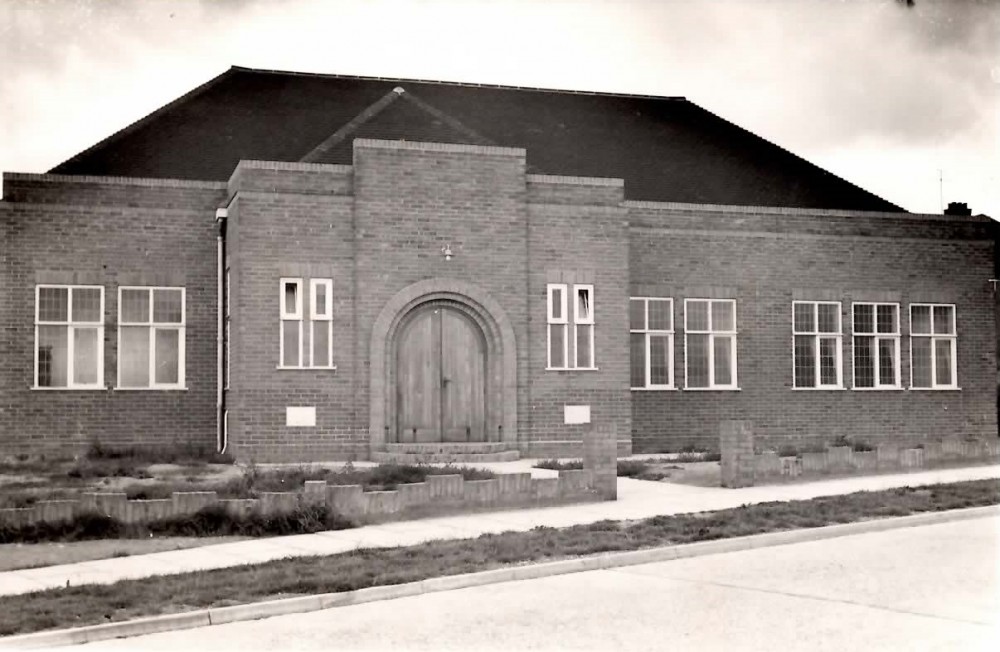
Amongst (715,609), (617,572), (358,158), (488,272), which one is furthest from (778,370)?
(715,609)

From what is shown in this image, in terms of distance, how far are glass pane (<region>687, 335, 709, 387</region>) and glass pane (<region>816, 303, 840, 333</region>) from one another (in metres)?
3.18

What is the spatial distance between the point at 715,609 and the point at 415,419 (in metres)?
14.4

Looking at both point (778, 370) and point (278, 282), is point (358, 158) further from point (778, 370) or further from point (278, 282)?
point (778, 370)

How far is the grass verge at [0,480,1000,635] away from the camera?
9.33 meters

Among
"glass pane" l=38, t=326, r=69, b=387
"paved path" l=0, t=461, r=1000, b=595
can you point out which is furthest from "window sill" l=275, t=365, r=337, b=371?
"paved path" l=0, t=461, r=1000, b=595

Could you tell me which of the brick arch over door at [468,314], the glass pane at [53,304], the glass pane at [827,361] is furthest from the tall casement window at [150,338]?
the glass pane at [827,361]

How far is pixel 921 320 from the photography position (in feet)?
97.1

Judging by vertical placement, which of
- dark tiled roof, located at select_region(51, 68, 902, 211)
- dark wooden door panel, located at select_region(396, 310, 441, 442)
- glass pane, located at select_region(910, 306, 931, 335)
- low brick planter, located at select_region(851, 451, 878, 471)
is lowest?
low brick planter, located at select_region(851, 451, 878, 471)

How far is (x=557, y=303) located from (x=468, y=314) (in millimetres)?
1968

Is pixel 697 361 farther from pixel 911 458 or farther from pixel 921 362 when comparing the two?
pixel 911 458

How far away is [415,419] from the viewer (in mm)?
23297

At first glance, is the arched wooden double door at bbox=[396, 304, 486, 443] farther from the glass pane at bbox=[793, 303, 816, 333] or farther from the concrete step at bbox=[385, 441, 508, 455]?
the glass pane at bbox=[793, 303, 816, 333]

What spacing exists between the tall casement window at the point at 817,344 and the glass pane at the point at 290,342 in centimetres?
1241

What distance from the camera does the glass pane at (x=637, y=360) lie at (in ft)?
89.5
